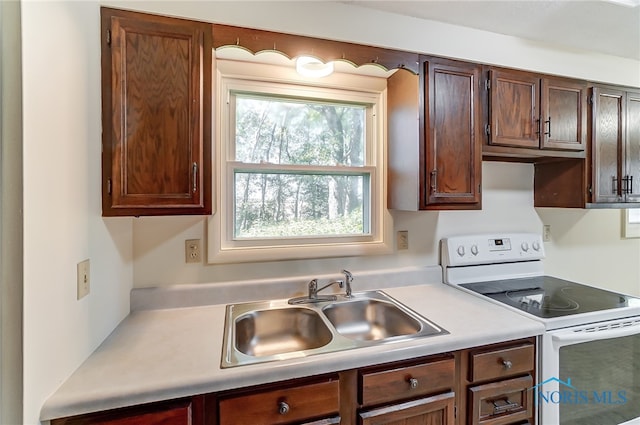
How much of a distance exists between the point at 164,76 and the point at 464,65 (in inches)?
57.7

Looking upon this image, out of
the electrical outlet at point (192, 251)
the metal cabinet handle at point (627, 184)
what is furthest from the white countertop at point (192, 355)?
the metal cabinet handle at point (627, 184)

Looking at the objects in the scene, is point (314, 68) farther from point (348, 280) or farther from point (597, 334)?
point (597, 334)

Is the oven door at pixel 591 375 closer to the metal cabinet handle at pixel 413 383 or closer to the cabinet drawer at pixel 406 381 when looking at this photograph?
the cabinet drawer at pixel 406 381

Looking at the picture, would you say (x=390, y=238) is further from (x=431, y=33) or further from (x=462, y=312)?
(x=431, y=33)

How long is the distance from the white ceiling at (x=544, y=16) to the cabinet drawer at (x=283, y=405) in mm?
1639

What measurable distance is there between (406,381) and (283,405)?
464 millimetres

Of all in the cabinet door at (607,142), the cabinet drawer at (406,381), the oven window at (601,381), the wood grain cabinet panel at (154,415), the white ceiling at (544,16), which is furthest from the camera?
the cabinet door at (607,142)

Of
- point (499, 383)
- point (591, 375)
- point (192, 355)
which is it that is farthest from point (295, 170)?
point (591, 375)

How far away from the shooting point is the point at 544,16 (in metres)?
1.52

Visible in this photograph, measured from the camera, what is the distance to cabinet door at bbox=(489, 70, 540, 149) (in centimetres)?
163

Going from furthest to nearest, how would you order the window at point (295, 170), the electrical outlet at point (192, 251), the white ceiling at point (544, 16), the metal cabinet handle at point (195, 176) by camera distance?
the window at point (295, 170)
the electrical outlet at point (192, 251)
the white ceiling at point (544, 16)
the metal cabinet handle at point (195, 176)

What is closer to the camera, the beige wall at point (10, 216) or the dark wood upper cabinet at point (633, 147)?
the beige wall at point (10, 216)

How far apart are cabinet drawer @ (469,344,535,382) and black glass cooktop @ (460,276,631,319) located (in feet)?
0.69

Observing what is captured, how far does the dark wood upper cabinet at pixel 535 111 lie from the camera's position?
1.64m
